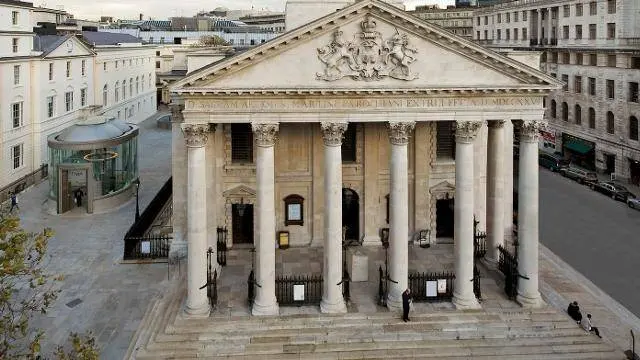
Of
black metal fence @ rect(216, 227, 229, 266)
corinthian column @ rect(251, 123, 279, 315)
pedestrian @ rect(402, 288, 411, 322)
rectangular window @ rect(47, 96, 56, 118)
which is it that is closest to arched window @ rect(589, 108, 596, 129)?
black metal fence @ rect(216, 227, 229, 266)

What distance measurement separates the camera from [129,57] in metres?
79.8

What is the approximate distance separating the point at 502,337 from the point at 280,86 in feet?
44.0

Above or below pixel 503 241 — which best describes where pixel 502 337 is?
below

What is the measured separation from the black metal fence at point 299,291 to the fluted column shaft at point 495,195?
9633 mm

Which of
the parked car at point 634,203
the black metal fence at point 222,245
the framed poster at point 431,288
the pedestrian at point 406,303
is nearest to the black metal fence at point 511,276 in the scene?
the framed poster at point 431,288

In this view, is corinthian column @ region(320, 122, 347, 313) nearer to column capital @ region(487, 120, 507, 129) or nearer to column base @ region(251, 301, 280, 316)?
column base @ region(251, 301, 280, 316)

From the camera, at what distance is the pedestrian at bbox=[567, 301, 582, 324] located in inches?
953

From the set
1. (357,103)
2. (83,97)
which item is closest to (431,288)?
(357,103)

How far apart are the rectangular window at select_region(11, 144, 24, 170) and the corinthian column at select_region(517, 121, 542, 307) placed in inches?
1569

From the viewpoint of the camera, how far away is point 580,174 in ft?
182

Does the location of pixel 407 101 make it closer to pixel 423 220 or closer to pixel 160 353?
pixel 423 220

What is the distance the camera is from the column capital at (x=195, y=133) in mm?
23547

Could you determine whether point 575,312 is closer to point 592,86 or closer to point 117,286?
point 117,286

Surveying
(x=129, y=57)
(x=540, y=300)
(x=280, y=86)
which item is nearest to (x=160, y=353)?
(x=280, y=86)
